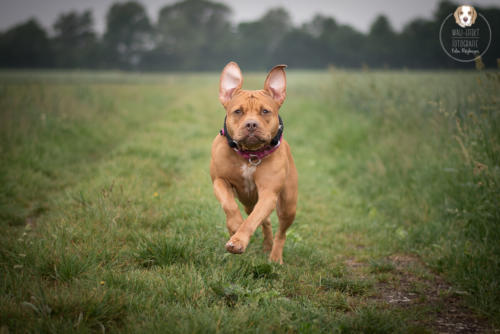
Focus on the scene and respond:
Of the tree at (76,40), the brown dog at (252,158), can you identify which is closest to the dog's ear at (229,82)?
the brown dog at (252,158)

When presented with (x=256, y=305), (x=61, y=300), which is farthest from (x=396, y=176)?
(x=61, y=300)

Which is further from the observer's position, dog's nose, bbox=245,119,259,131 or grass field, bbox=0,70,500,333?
dog's nose, bbox=245,119,259,131

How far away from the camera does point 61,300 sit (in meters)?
2.43

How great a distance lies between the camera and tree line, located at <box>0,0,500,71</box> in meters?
38.5

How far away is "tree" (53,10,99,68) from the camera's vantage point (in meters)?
54.5

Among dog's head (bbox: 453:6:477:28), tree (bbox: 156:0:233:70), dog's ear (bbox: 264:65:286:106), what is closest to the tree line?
tree (bbox: 156:0:233:70)

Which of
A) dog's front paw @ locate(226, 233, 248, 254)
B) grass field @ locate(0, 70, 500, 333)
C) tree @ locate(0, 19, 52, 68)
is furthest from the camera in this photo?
tree @ locate(0, 19, 52, 68)

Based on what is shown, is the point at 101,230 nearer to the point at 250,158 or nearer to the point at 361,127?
the point at 250,158

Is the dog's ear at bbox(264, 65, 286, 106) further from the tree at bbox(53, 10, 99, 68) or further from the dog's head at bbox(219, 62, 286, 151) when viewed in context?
the tree at bbox(53, 10, 99, 68)

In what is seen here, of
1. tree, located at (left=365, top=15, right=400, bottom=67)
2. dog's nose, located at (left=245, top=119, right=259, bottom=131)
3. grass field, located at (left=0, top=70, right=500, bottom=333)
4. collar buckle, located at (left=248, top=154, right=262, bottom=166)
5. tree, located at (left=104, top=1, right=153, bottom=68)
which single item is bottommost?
grass field, located at (left=0, top=70, right=500, bottom=333)

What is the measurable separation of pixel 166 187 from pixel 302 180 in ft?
8.55

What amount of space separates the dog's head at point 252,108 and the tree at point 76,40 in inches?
2247

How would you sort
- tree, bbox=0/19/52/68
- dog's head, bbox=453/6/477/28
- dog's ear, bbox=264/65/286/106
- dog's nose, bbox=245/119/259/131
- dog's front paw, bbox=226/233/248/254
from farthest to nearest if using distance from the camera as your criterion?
tree, bbox=0/19/52/68, dog's head, bbox=453/6/477/28, dog's ear, bbox=264/65/286/106, dog's nose, bbox=245/119/259/131, dog's front paw, bbox=226/233/248/254

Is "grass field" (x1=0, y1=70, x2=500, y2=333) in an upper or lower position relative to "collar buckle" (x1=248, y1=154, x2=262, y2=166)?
lower
